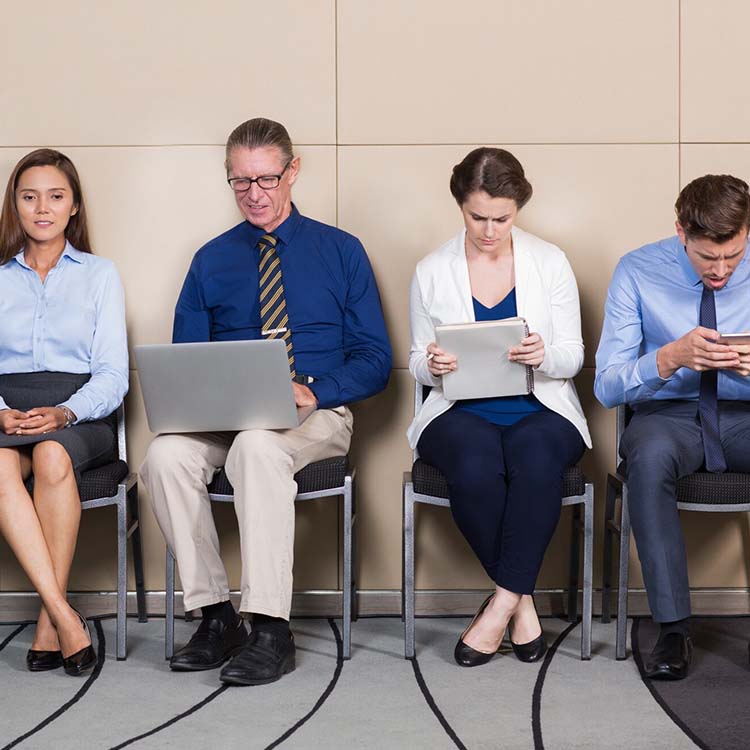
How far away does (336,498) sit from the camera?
139 inches

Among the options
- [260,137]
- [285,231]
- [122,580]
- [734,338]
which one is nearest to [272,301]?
[285,231]

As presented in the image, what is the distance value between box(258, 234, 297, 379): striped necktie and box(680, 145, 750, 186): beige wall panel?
1.36m

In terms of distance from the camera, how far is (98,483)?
306 cm

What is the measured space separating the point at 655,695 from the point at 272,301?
62.4 inches

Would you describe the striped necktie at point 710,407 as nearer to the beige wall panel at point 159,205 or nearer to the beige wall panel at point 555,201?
the beige wall panel at point 555,201

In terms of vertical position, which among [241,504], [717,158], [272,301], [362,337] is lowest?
[241,504]

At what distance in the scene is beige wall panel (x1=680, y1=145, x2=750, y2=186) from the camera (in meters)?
3.46

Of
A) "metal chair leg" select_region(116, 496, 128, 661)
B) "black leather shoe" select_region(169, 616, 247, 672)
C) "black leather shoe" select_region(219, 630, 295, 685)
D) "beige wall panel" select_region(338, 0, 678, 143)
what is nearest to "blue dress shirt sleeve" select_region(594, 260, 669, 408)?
"beige wall panel" select_region(338, 0, 678, 143)

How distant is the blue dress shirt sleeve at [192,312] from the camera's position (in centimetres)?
334

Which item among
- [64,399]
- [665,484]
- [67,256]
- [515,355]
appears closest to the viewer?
[665,484]

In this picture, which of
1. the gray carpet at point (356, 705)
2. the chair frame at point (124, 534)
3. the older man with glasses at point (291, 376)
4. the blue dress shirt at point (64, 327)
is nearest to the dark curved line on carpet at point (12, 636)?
the gray carpet at point (356, 705)

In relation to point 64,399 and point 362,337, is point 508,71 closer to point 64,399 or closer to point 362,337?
point 362,337

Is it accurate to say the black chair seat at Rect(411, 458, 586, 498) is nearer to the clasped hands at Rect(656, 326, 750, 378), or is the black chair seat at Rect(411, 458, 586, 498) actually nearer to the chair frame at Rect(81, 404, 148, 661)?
the clasped hands at Rect(656, 326, 750, 378)

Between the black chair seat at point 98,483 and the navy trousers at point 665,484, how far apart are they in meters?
1.48
